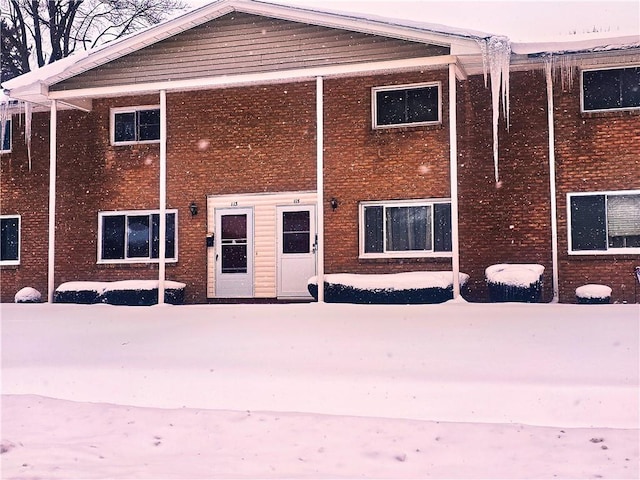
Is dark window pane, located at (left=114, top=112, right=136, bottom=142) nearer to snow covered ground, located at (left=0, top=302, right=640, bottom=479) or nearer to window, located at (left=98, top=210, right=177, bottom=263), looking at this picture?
window, located at (left=98, top=210, right=177, bottom=263)

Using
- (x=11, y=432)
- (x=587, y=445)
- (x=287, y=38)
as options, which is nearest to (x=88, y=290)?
(x=287, y=38)

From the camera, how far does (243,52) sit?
564 inches

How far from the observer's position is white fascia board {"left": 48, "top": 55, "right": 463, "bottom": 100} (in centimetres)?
1297

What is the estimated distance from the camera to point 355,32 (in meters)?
13.5

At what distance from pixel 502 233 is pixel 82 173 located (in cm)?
998

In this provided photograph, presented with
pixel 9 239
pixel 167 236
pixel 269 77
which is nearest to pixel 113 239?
pixel 167 236

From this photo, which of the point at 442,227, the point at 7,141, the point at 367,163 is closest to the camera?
the point at 442,227

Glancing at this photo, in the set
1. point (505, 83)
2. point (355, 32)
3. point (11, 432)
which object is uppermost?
point (355, 32)

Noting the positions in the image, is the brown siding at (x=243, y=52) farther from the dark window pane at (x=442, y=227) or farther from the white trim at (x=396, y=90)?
the dark window pane at (x=442, y=227)

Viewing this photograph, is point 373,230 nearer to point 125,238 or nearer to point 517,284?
point 517,284

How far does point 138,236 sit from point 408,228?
21.2ft

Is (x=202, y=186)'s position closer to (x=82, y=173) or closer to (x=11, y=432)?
(x=82, y=173)

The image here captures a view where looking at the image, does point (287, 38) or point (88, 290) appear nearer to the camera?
point (287, 38)

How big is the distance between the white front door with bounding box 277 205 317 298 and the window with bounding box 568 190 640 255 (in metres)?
5.44
